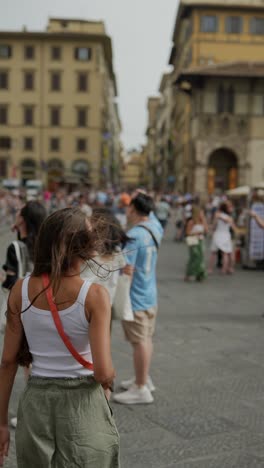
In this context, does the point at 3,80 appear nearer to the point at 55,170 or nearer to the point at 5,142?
the point at 5,142

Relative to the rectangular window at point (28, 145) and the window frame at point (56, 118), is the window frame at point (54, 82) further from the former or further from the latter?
the rectangular window at point (28, 145)

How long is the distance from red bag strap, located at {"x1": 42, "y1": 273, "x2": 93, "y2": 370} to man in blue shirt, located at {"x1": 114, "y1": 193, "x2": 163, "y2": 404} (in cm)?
264

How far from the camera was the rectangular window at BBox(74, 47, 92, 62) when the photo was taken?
60719 mm

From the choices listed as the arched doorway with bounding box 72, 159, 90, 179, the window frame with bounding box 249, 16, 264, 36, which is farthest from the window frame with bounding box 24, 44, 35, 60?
the window frame with bounding box 249, 16, 264, 36

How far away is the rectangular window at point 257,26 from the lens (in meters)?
49.4

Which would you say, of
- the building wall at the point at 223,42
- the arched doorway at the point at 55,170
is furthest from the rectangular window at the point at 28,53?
the building wall at the point at 223,42

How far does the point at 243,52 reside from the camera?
4909 cm

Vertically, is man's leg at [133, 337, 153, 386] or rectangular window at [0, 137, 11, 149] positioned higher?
rectangular window at [0, 137, 11, 149]

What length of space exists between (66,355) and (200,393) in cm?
311

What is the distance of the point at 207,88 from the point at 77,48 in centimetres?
2469

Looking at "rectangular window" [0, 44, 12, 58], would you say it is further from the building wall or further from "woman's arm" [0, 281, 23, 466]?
"woman's arm" [0, 281, 23, 466]

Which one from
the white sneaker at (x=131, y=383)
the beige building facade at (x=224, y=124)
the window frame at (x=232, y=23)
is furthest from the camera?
the window frame at (x=232, y=23)

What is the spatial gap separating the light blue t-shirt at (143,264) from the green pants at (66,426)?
2.63 metres

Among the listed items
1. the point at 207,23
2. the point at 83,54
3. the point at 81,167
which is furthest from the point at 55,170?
the point at 207,23
